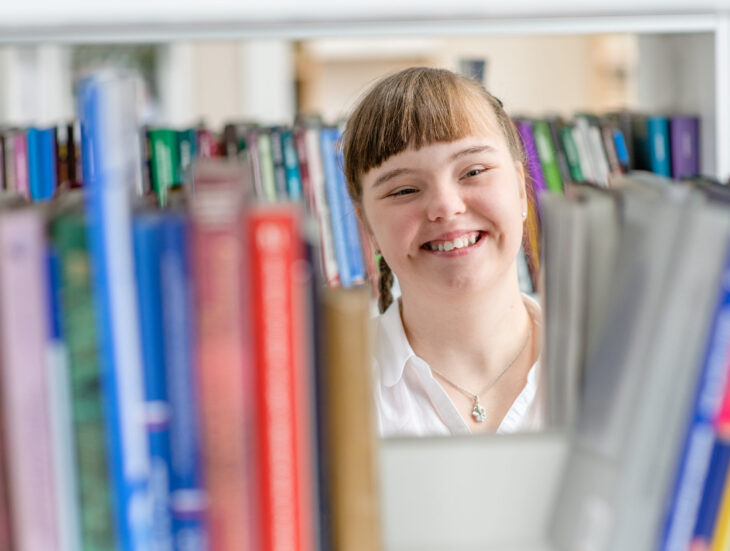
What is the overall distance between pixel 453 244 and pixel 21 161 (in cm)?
68

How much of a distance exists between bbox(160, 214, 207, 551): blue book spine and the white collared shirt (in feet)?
0.77

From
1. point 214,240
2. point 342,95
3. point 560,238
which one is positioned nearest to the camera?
point 214,240

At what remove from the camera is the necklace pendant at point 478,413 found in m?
0.79

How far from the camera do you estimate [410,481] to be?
2.17 ft

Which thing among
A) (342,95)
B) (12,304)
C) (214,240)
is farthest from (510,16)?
(342,95)

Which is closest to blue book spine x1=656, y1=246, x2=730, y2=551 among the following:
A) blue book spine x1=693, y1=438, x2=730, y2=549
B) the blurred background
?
blue book spine x1=693, y1=438, x2=730, y2=549

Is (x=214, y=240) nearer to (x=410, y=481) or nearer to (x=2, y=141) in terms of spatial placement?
(x=410, y=481)

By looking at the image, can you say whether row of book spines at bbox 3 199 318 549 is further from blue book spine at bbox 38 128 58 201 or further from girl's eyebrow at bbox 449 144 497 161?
blue book spine at bbox 38 128 58 201

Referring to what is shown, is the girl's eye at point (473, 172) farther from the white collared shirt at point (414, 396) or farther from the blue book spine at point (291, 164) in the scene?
the blue book spine at point (291, 164)

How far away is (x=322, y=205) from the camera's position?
3.89 feet

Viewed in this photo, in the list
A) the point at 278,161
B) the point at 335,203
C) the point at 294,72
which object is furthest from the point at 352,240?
the point at 294,72

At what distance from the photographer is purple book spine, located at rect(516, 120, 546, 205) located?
110 centimetres

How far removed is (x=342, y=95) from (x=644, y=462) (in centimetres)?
426

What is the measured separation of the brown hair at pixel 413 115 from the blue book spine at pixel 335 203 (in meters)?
0.22
